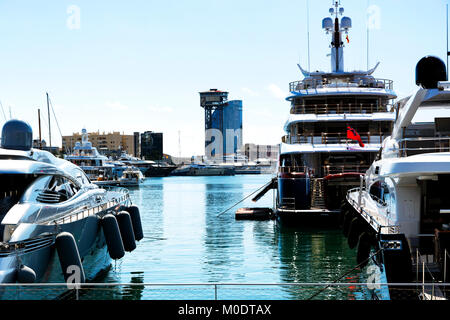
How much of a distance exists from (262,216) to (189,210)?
1255cm

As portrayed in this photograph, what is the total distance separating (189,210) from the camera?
46.5 metres

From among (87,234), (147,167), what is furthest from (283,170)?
(147,167)

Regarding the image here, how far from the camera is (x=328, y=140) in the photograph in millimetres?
30781

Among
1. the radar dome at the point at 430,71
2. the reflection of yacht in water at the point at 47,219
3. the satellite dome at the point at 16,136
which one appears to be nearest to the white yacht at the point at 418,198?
the radar dome at the point at 430,71

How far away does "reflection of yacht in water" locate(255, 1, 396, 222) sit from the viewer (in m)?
27.3

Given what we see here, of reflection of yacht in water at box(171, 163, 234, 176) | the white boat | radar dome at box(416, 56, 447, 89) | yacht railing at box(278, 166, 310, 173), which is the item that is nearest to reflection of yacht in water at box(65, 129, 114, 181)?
the white boat

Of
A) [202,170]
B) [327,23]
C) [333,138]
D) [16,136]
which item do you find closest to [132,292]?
[16,136]

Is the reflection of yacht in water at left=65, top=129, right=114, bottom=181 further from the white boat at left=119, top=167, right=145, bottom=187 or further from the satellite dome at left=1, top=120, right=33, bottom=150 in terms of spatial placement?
the satellite dome at left=1, top=120, right=33, bottom=150

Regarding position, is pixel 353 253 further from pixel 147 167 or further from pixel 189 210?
pixel 147 167

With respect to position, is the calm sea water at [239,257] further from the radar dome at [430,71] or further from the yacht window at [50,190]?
the radar dome at [430,71]

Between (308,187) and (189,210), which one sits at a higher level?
(308,187)

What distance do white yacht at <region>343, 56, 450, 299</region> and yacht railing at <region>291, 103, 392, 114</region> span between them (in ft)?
53.0

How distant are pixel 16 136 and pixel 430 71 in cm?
1232

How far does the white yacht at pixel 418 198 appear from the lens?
10.7m
